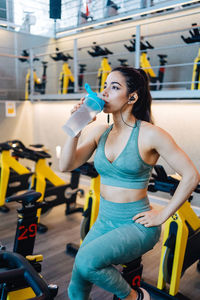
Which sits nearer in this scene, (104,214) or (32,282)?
(32,282)

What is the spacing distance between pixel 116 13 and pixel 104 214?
190 inches

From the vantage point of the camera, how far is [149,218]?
1273 millimetres

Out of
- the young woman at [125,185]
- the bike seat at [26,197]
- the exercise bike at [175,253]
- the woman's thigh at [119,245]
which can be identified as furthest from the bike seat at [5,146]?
the woman's thigh at [119,245]

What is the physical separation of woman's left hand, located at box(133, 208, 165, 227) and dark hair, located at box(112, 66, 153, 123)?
0.48 m

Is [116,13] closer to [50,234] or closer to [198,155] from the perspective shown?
[198,155]

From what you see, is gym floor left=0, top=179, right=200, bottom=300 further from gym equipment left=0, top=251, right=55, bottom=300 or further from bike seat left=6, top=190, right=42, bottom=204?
gym equipment left=0, top=251, right=55, bottom=300

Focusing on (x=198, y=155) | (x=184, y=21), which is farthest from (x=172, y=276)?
(x=184, y=21)

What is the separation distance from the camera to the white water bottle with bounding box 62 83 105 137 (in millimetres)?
1218

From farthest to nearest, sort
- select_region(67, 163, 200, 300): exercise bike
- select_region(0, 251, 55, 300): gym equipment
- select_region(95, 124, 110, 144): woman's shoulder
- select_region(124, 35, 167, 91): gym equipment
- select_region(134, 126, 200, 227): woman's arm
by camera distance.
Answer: select_region(124, 35, 167, 91): gym equipment → select_region(67, 163, 200, 300): exercise bike → select_region(95, 124, 110, 144): woman's shoulder → select_region(134, 126, 200, 227): woman's arm → select_region(0, 251, 55, 300): gym equipment

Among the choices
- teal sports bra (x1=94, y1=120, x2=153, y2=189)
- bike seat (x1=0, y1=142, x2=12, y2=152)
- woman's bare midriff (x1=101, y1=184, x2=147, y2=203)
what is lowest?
bike seat (x1=0, y1=142, x2=12, y2=152)

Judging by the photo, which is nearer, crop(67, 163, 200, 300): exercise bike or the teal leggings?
the teal leggings

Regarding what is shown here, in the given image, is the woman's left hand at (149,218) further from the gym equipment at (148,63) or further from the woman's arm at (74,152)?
the gym equipment at (148,63)

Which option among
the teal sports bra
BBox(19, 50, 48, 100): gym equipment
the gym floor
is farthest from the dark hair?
BBox(19, 50, 48, 100): gym equipment

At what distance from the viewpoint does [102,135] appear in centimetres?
147
